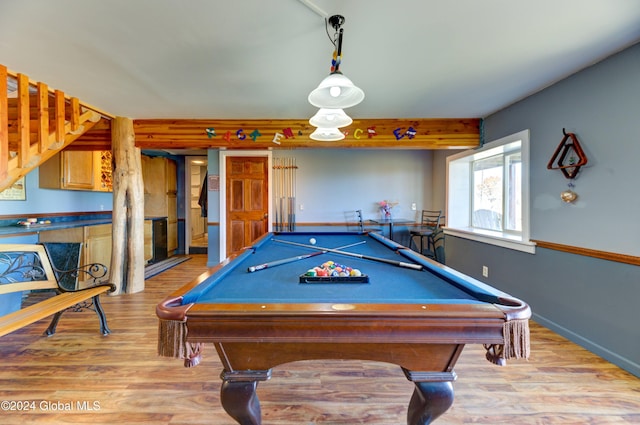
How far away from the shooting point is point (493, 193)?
3.71m

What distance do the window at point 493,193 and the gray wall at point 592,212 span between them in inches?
4.8

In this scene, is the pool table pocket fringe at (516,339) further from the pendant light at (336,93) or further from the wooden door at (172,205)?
the wooden door at (172,205)

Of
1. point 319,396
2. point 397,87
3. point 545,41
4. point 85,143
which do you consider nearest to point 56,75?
point 85,143

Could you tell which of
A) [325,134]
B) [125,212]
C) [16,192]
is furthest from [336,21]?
[16,192]

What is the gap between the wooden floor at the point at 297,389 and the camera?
1.48 m

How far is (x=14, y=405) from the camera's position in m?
1.55

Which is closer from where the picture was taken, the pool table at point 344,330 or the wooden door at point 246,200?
the pool table at point 344,330

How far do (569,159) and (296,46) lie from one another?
2.48 metres

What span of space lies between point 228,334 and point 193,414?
37.5 inches

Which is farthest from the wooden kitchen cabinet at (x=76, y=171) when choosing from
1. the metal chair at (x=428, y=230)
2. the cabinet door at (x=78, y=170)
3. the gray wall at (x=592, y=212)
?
the gray wall at (x=592, y=212)

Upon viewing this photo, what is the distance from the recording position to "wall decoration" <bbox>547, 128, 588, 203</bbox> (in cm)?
221

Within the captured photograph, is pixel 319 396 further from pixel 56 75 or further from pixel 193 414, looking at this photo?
pixel 56 75

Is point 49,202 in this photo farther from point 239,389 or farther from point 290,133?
point 239,389

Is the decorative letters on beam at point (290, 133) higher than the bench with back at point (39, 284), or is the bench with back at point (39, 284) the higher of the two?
the decorative letters on beam at point (290, 133)
